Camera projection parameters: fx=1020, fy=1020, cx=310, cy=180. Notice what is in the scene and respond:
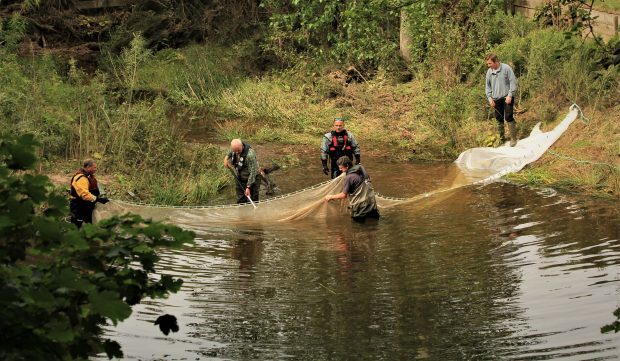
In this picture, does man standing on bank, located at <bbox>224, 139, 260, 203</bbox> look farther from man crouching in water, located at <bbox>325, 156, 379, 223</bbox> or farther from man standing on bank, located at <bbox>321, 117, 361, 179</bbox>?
man crouching in water, located at <bbox>325, 156, 379, 223</bbox>

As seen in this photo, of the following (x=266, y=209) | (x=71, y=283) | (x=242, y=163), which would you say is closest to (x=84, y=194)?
(x=266, y=209)

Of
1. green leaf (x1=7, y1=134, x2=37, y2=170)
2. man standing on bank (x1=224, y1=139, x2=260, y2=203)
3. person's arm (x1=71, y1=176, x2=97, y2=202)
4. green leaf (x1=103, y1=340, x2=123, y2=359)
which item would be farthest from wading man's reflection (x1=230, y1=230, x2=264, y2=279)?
green leaf (x1=7, y1=134, x2=37, y2=170)

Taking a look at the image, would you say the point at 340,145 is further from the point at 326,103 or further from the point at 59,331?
the point at 59,331

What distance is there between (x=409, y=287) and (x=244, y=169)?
15.7 feet

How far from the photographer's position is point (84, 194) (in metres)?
13.6

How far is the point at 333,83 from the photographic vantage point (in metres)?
26.0

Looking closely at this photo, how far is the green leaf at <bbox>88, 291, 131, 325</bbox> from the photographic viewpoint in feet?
19.1

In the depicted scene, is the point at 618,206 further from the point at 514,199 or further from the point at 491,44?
the point at 491,44

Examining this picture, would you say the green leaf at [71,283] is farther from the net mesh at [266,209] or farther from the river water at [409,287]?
the net mesh at [266,209]

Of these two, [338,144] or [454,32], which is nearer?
[338,144]

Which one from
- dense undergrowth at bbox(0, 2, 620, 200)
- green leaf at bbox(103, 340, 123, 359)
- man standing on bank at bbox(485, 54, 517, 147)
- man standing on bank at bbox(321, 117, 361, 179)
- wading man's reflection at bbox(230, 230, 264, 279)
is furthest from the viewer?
man standing on bank at bbox(485, 54, 517, 147)

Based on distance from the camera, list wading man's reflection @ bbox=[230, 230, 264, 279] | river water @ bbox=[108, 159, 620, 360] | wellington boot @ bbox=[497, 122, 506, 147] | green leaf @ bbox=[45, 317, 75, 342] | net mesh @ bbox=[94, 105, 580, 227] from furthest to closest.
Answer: wellington boot @ bbox=[497, 122, 506, 147]
net mesh @ bbox=[94, 105, 580, 227]
wading man's reflection @ bbox=[230, 230, 264, 279]
river water @ bbox=[108, 159, 620, 360]
green leaf @ bbox=[45, 317, 75, 342]

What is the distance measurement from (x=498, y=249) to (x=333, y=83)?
1275 centimetres

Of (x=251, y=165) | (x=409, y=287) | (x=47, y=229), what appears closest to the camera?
(x=47, y=229)
